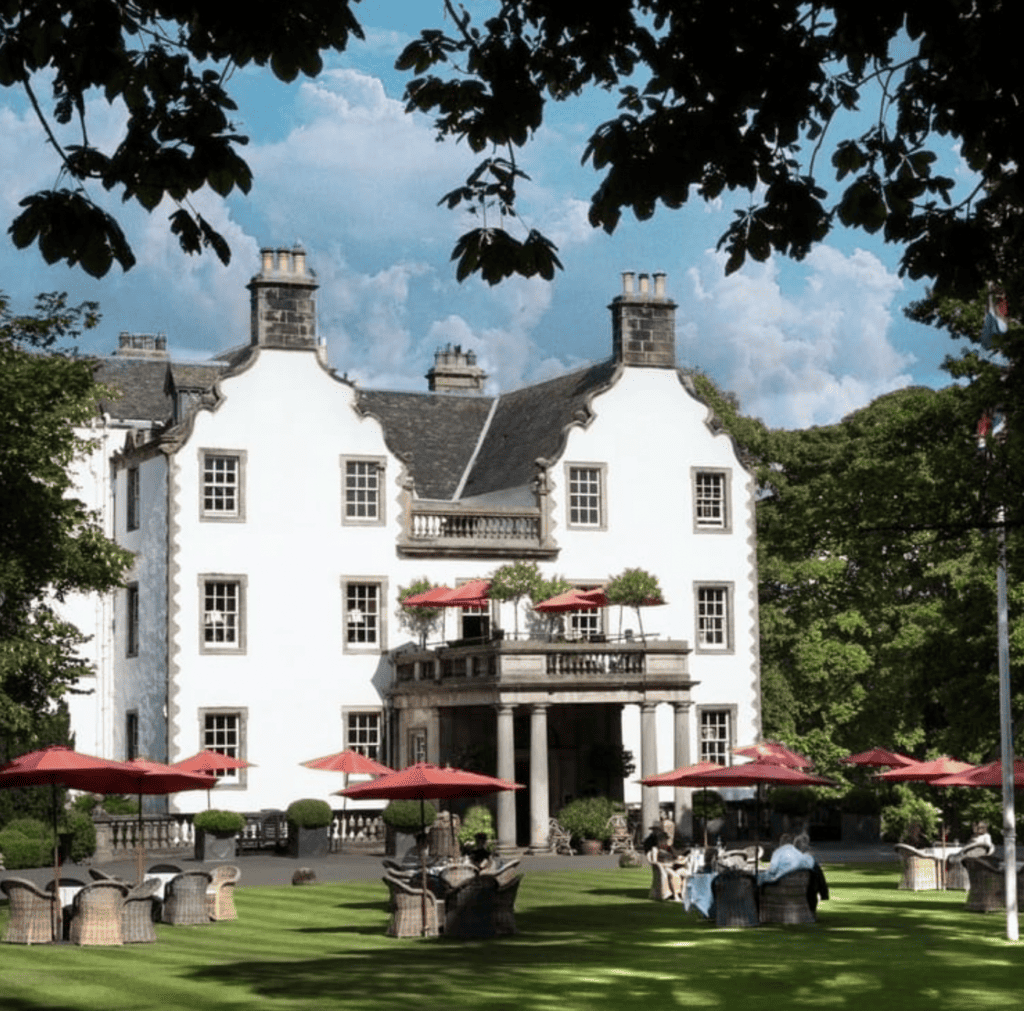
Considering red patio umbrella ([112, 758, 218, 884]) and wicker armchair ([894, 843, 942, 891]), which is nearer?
red patio umbrella ([112, 758, 218, 884])

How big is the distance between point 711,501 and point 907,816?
36.6 feet

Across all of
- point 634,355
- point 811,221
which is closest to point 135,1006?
point 811,221

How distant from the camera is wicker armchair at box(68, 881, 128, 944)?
2936 centimetres

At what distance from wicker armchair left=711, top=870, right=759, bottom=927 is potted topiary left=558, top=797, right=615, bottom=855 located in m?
19.9

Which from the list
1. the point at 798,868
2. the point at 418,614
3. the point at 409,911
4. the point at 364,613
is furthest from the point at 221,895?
the point at 418,614

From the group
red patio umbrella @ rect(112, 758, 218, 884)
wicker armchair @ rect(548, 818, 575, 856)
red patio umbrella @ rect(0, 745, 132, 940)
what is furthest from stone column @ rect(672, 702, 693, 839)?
red patio umbrella @ rect(0, 745, 132, 940)

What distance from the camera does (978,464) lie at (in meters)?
32.0

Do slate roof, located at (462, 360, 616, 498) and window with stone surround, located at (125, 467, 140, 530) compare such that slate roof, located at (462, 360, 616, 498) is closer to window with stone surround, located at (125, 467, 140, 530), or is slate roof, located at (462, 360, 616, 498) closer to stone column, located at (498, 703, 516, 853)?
stone column, located at (498, 703, 516, 853)

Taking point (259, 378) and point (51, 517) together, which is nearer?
point (51, 517)

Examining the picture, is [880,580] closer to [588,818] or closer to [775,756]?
[588,818]

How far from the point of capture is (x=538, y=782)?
5225cm

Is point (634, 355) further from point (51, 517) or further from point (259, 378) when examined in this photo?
point (51, 517)

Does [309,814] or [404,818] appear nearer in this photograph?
[404,818]

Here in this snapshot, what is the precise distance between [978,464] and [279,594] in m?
27.1
